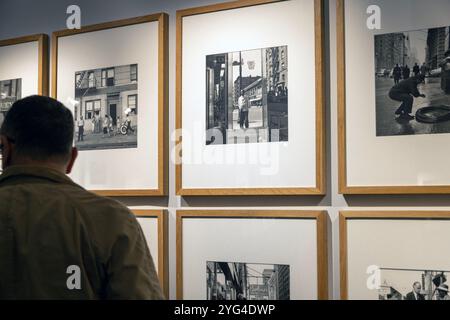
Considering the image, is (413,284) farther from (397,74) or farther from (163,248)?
(163,248)

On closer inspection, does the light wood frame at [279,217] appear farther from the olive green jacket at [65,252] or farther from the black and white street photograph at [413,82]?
the olive green jacket at [65,252]

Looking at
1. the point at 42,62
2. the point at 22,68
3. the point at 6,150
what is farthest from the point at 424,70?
the point at 22,68

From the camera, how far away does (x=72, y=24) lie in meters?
2.11

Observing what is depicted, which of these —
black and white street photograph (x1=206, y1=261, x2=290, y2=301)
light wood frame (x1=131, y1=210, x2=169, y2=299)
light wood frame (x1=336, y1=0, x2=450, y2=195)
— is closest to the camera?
light wood frame (x1=336, y1=0, x2=450, y2=195)

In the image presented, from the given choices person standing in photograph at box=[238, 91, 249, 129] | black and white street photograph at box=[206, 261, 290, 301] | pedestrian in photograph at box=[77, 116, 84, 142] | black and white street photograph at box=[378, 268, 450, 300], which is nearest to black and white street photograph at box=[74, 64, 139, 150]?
pedestrian in photograph at box=[77, 116, 84, 142]

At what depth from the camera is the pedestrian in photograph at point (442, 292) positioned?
1.47m

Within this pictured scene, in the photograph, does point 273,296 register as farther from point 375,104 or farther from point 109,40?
point 109,40

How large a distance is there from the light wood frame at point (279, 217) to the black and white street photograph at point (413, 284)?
6.2 inches

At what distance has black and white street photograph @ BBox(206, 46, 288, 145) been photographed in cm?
171

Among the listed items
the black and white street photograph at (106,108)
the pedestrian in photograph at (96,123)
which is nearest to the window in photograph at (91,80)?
the black and white street photograph at (106,108)

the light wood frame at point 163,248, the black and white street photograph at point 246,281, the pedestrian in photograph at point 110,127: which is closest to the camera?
the black and white street photograph at point 246,281

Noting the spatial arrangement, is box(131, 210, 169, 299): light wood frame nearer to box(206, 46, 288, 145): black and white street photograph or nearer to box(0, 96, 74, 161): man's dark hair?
box(206, 46, 288, 145): black and white street photograph

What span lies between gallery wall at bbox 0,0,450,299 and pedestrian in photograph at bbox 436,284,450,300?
198mm

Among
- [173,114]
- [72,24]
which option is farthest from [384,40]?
[72,24]
